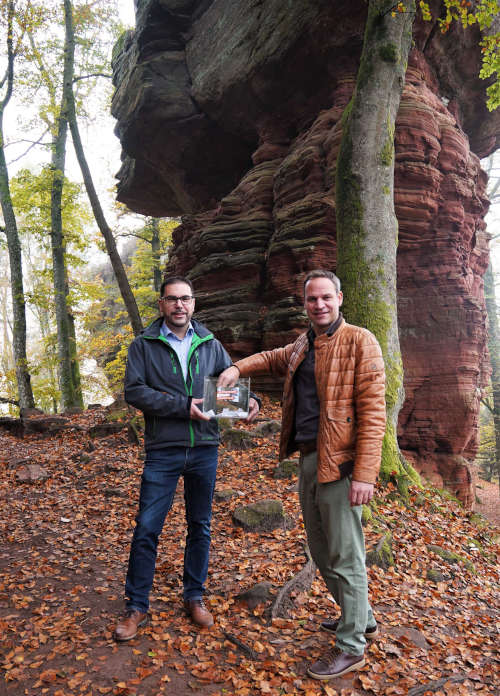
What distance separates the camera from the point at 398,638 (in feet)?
11.8

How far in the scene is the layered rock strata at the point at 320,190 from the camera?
39.4 feet

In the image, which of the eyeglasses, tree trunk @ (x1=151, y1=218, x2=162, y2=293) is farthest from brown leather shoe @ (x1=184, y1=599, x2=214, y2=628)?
tree trunk @ (x1=151, y1=218, x2=162, y2=293)

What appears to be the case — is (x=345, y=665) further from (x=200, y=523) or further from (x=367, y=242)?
(x=367, y=242)

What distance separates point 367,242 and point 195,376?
452cm

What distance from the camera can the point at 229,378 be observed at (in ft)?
11.4

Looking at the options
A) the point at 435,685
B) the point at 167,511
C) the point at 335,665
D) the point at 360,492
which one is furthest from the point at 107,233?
the point at 435,685

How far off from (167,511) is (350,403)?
1.72m

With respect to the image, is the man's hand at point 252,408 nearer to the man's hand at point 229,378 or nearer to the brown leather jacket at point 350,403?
the man's hand at point 229,378

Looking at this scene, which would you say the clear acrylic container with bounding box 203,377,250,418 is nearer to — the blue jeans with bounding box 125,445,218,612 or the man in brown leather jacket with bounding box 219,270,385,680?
the blue jeans with bounding box 125,445,218,612

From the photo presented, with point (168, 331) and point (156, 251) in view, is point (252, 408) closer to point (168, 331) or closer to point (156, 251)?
point (168, 331)

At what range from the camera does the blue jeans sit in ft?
11.5

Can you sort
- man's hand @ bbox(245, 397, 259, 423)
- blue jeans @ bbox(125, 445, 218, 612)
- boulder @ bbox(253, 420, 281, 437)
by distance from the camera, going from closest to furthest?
blue jeans @ bbox(125, 445, 218, 612) → man's hand @ bbox(245, 397, 259, 423) → boulder @ bbox(253, 420, 281, 437)

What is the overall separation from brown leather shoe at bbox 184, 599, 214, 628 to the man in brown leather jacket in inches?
38.8

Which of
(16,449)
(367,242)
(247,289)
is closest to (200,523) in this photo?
(367,242)
